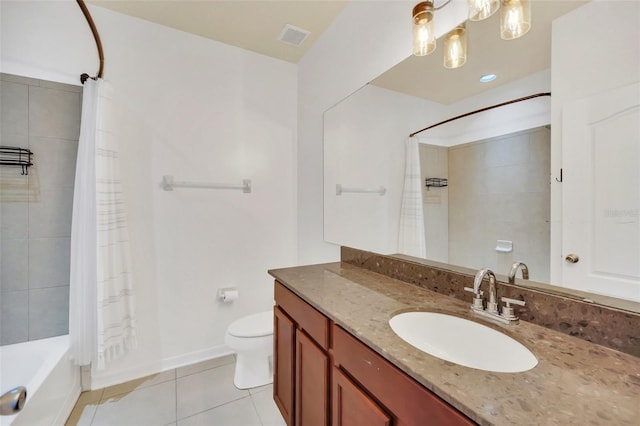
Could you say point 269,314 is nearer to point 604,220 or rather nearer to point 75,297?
point 75,297

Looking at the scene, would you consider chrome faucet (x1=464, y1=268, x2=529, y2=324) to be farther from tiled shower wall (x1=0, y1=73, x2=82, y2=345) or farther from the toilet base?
tiled shower wall (x1=0, y1=73, x2=82, y2=345)

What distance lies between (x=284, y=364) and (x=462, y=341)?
94 centimetres

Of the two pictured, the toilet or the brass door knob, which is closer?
the brass door knob

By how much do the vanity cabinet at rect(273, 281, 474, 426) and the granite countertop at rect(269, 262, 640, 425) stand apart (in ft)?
0.14

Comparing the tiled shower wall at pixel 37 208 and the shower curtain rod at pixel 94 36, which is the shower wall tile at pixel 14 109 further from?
the shower curtain rod at pixel 94 36

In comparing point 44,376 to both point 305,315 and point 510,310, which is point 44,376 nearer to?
point 305,315

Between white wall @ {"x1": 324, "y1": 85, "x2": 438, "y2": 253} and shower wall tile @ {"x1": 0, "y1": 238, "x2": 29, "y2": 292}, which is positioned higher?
white wall @ {"x1": 324, "y1": 85, "x2": 438, "y2": 253}

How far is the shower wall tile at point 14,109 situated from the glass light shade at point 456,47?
97.8 inches

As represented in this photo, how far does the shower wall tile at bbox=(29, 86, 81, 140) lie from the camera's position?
1.71m

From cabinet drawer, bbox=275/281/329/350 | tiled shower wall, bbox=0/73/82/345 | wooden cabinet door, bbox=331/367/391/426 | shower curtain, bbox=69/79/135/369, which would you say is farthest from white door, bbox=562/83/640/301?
tiled shower wall, bbox=0/73/82/345

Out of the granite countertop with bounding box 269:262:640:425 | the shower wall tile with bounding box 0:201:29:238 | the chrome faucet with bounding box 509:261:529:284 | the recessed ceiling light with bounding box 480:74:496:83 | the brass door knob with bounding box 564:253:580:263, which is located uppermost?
the recessed ceiling light with bounding box 480:74:496:83

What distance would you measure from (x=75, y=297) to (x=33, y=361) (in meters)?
0.42

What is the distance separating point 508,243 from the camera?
1.03 metres

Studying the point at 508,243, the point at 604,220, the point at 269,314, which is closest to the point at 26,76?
the point at 269,314
